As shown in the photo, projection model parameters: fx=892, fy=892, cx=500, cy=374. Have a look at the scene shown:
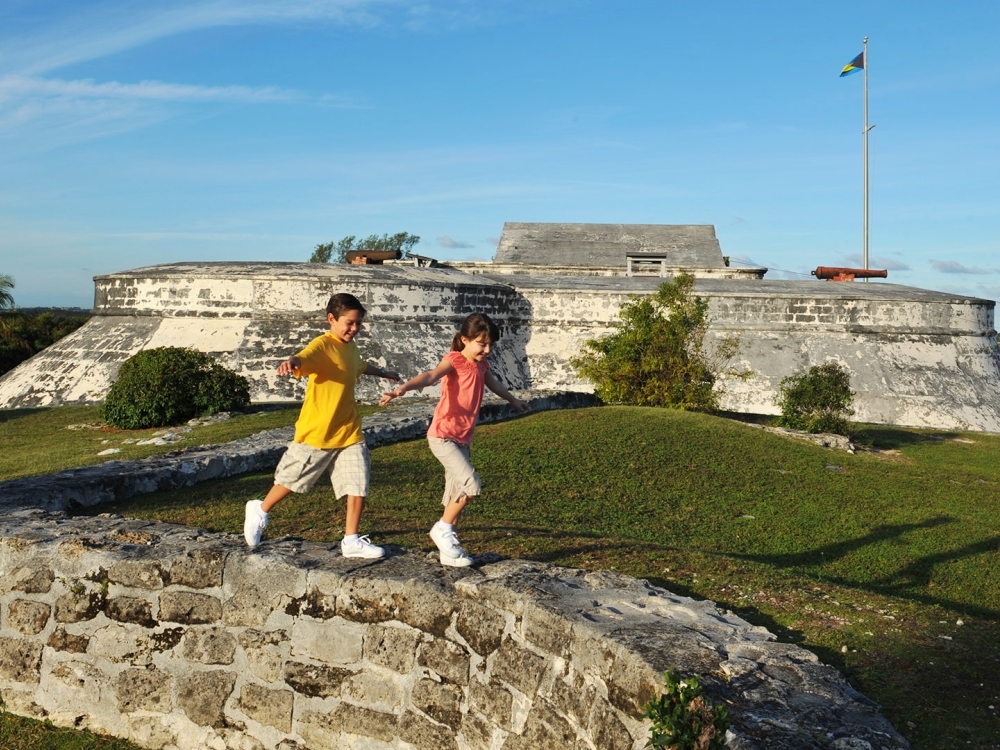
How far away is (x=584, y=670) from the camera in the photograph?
144 inches

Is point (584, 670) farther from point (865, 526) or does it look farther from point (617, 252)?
point (617, 252)

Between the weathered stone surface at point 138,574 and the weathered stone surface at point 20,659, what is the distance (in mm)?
743

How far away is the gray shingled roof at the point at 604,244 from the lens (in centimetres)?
3105

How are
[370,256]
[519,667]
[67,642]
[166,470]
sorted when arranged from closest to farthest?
1. [519,667]
2. [67,642]
3. [166,470]
4. [370,256]

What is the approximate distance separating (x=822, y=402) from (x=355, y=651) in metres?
12.2

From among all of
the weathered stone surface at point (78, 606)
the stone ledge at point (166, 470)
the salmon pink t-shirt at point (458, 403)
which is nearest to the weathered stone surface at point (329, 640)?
the salmon pink t-shirt at point (458, 403)

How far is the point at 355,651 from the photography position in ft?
14.5

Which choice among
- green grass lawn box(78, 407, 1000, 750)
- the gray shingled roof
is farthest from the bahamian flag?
green grass lawn box(78, 407, 1000, 750)

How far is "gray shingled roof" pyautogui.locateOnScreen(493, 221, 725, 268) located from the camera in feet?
102

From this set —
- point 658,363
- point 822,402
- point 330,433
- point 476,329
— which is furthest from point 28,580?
point 822,402

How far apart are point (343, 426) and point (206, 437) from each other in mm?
7417

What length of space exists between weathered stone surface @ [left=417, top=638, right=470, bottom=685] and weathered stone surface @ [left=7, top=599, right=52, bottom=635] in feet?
7.77

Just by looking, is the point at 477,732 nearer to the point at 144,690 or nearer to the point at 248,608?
the point at 248,608

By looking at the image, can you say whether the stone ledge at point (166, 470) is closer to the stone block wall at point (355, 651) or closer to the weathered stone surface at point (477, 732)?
the stone block wall at point (355, 651)
